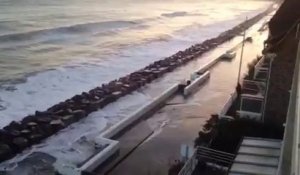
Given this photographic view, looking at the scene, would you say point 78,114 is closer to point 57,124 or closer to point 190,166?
point 57,124

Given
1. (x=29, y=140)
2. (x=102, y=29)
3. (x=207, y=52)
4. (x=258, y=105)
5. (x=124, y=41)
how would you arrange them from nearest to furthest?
1. (x=258, y=105)
2. (x=29, y=140)
3. (x=207, y=52)
4. (x=124, y=41)
5. (x=102, y=29)

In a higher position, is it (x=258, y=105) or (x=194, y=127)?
(x=258, y=105)

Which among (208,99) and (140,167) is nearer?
(140,167)

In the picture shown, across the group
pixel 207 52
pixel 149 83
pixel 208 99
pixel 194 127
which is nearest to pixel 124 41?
pixel 207 52

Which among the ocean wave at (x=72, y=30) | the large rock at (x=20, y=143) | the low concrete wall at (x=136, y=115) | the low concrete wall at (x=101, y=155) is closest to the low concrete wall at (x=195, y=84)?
the low concrete wall at (x=136, y=115)

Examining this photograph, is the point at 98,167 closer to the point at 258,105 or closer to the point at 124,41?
the point at 258,105

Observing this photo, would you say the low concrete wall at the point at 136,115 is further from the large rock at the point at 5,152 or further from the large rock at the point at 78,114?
the large rock at the point at 5,152

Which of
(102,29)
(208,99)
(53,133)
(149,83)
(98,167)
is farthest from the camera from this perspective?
(102,29)
